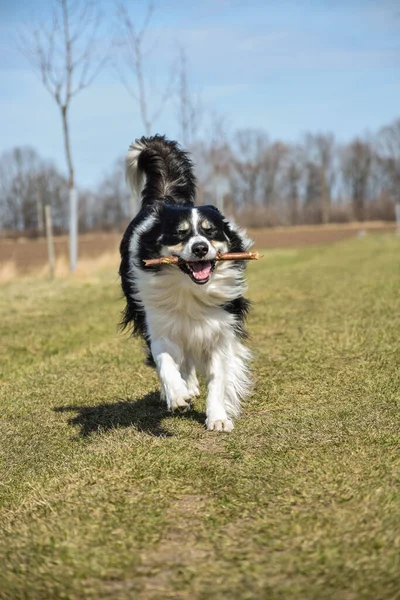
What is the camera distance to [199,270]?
5246 millimetres

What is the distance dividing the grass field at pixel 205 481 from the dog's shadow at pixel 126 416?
23 millimetres

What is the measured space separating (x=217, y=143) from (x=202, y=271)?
27.4 meters

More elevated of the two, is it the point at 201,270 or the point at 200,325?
the point at 201,270

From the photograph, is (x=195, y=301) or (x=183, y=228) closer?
(x=183, y=228)

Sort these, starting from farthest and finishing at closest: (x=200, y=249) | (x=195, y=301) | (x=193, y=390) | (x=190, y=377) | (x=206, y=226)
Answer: (x=193, y=390), (x=190, y=377), (x=195, y=301), (x=206, y=226), (x=200, y=249)

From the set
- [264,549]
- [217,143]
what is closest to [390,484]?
[264,549]

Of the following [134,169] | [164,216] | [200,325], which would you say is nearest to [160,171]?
[134,169]

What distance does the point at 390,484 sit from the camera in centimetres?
384

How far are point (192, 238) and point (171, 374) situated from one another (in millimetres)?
943

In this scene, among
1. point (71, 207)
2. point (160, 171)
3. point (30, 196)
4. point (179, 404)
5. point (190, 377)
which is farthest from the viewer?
point (30, 196)

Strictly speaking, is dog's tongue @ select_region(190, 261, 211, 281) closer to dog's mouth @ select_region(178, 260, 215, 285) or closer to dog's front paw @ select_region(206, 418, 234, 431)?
dog's mouth @ select_region(178, 260, 215, 285)

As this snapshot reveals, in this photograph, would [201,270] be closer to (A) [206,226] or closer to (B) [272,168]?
(A) [206,226]

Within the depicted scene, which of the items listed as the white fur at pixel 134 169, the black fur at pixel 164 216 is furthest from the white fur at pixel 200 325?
the white fur at pixel 134 169

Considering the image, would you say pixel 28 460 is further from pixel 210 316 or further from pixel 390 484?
pixel 390 484
